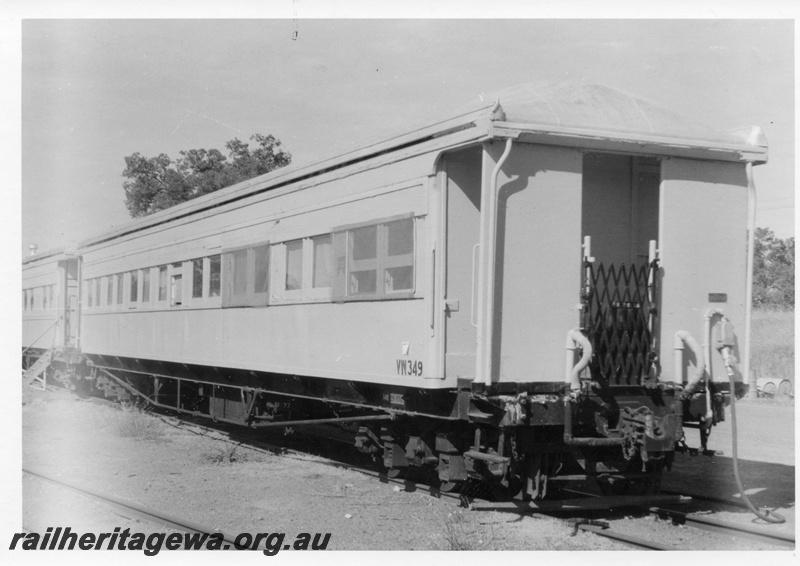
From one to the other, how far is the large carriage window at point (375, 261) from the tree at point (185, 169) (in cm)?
2117

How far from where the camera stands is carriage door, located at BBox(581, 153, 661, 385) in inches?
297

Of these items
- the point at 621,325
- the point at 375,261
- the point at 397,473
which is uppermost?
the point at 375,261

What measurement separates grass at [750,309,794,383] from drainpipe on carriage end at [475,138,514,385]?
43.2ft

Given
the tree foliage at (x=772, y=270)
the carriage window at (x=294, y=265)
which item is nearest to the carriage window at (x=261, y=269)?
the carriage window at (x=294, y=265)

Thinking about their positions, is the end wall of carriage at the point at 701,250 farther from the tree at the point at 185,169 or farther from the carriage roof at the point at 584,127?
the tree at the point at 185,169

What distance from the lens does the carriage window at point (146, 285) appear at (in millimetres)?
14855

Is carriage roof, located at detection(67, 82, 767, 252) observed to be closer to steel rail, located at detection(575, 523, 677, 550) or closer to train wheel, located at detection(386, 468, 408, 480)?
steel rail, located at detection(575, 523, 677, 550)

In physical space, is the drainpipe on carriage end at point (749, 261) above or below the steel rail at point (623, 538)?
above

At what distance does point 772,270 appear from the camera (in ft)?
93.2

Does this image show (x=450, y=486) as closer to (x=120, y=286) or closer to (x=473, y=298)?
(x=473, y=298)

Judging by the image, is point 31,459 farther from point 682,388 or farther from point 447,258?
point 682,388

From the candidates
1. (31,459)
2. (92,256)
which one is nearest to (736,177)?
(31,459)

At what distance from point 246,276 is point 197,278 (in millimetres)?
1918
